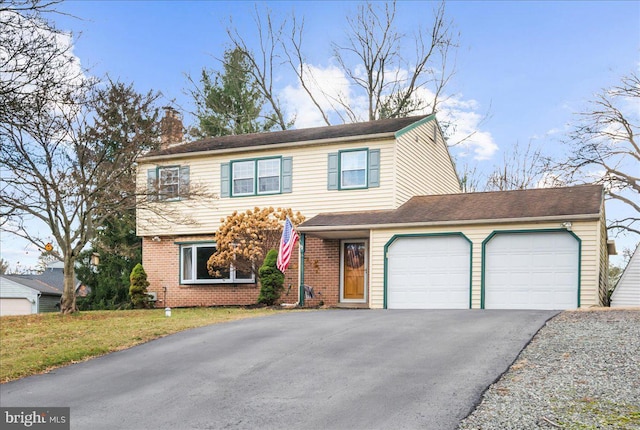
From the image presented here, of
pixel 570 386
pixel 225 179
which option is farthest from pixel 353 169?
pixel 570 386

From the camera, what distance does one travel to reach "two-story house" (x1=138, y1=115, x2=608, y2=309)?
17.6 metres

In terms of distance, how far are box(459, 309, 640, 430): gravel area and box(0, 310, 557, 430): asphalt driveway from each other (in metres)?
0.27

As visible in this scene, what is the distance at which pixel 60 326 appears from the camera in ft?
53.0

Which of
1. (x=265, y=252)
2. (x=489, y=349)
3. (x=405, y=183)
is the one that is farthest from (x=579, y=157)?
(x=489, y=349)

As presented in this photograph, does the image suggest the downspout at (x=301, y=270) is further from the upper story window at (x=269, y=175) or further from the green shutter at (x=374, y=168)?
the green shutter at (x=374, y=168)

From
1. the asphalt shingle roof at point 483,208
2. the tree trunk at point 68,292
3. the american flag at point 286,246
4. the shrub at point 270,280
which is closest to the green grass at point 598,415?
the asphalt shingle roof at point 483,208

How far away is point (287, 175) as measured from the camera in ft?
73.2

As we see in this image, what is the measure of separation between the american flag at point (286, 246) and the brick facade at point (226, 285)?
2.09 meters

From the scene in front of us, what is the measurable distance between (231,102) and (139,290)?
1741 centimetres

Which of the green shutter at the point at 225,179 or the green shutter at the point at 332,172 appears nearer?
the green shutter at the point at 332,172

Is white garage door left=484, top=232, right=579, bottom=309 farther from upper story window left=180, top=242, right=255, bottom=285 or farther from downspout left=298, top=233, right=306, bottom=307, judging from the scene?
upper story window left=180, top=242, right=255, bottom=285

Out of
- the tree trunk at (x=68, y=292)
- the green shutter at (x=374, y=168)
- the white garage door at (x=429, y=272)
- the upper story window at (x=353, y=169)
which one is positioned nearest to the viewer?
the white garage door at (x=429, y=272)

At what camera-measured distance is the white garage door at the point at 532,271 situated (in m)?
17.2

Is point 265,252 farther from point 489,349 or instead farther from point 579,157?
point 579,157
